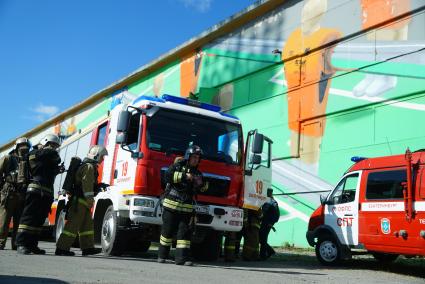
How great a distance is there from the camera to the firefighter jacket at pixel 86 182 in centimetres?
806

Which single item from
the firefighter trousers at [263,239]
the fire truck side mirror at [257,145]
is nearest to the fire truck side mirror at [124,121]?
the fire truck side mirror at [257,145]

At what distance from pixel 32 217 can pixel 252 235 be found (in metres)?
4.27

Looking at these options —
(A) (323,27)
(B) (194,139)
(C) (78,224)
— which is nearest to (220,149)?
(B) (194,139)

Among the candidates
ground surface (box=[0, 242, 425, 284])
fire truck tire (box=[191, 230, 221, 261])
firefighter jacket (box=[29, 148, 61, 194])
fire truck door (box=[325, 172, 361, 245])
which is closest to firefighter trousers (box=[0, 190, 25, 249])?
firefighter jacket (box=[29, 148, 61, 194])

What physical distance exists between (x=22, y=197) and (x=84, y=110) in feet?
87.1

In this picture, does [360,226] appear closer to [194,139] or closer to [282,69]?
[194,139]

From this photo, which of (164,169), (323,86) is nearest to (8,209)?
(164,169)

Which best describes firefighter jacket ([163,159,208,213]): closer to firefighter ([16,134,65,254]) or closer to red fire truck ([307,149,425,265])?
firefighter ([16,134,65,254])

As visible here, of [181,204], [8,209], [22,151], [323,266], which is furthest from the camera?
[323,266]

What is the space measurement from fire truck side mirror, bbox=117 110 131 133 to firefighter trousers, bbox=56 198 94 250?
131cm

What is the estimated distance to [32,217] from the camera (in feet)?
25.7

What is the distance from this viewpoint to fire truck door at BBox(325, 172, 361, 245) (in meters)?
9.55

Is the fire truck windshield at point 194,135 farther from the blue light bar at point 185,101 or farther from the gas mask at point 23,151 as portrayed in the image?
the gas mask at point 23,151

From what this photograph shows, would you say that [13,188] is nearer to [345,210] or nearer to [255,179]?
[255,179]
